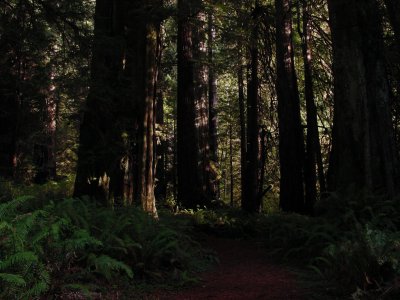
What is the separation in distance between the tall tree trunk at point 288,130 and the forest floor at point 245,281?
15.3 ft

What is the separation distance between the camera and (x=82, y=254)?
6.39m

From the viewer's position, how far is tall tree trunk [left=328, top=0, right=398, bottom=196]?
9.74 metres

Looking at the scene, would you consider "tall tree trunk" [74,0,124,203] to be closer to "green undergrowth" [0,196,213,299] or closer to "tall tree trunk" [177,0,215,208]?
"green undergrowth" [0,196,213,299]

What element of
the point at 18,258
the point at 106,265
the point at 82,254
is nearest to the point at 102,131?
the point at 82,254

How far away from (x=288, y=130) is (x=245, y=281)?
28.0 feet

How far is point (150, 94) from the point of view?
33.7 feet

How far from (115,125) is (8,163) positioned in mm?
9692

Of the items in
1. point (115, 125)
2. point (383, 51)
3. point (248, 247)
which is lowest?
point (248, 247)

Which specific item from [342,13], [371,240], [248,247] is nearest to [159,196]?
[248,247]

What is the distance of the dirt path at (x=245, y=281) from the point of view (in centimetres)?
621

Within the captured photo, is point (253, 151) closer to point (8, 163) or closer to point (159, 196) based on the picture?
point (159, 196)

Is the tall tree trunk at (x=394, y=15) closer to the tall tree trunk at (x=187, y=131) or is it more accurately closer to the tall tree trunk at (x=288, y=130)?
the tall tree trunk at (x=288, y=130)

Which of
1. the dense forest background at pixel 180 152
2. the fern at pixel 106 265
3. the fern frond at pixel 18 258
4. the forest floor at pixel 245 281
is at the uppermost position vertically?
the dense forest background at pixel 180 152

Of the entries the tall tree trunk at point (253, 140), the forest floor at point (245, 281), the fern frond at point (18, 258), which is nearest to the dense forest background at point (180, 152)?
the fern frond at point (18, 258)
